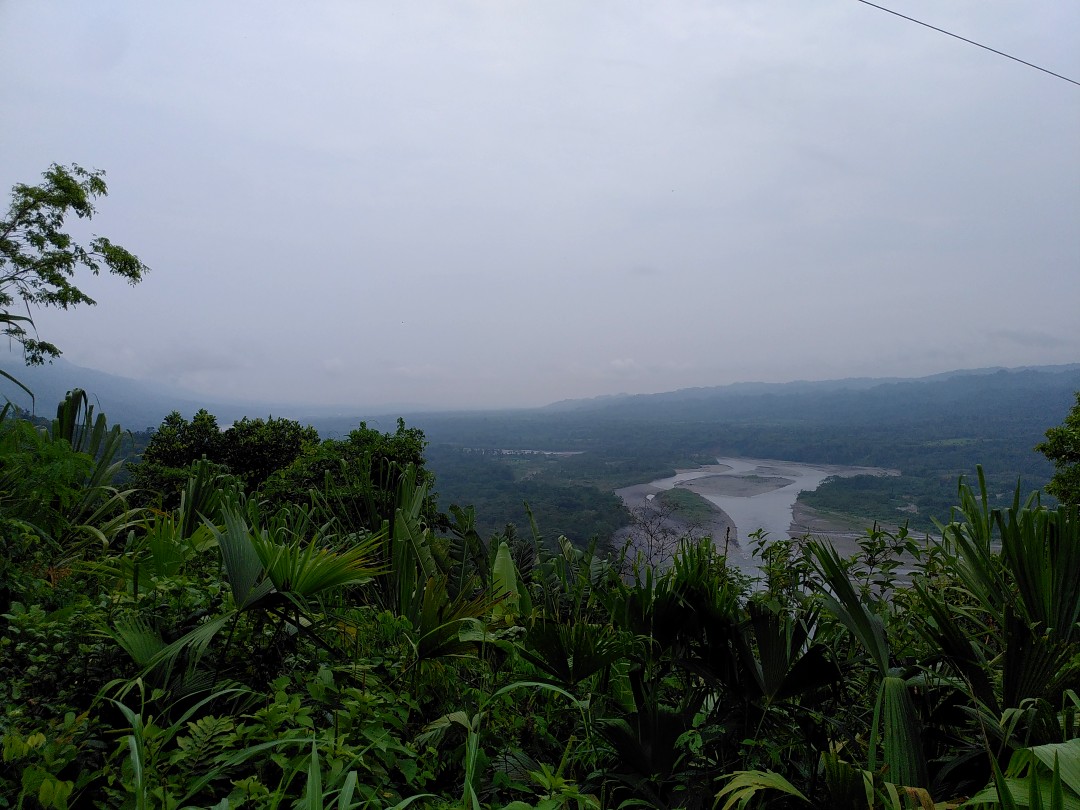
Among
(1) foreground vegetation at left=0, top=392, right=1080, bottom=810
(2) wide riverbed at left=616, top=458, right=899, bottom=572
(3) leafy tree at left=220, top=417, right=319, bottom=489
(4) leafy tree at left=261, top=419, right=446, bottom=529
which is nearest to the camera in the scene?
(1) foreground vegetation at left=0, top=392, right=1080, bottom=810

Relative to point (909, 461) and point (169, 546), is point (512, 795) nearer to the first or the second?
point (169, 546)

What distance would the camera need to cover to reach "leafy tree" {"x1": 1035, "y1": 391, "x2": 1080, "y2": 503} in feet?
30.1

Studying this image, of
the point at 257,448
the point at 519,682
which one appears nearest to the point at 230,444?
the point at 257,448

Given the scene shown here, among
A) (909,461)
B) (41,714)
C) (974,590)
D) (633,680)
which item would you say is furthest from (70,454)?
(909,461)

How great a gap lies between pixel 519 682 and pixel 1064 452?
12617 millimetres

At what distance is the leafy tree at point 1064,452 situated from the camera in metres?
9.17

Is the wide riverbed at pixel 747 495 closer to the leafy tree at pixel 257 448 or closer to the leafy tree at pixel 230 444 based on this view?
the leafy tree at pixel 257 448

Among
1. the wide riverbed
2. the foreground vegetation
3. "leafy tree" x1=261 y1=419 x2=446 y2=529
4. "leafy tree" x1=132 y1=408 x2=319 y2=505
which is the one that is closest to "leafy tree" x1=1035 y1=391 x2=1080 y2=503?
the wide riverbed

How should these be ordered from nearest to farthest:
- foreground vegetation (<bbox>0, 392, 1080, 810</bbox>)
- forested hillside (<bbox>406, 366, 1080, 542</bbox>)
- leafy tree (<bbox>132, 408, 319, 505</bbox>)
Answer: foreground vegetation (<bbox>0, 392, 1080, 810</bbox>)
leafy tree (<bbox>132, 408, 319, 505</bbox>)
forested hillside (<bbox>406, 366, 1080, 542</bbox>)

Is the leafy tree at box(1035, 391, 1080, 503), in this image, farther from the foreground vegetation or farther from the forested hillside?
the foreground vegetation

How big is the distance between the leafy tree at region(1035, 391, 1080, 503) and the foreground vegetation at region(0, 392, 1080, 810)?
10009mm

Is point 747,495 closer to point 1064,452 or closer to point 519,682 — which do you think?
point 1064,452

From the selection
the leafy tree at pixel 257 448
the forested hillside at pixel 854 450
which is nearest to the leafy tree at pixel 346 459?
the leafy tree at pixel 257 448

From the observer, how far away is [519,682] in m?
1.80
